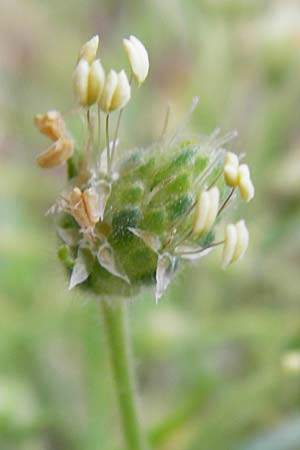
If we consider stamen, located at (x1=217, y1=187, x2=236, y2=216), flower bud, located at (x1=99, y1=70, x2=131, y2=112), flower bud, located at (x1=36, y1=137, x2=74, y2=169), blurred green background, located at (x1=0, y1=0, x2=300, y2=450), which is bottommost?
stamen, located at (x1=217, y1=187, x2=236, y2=216)

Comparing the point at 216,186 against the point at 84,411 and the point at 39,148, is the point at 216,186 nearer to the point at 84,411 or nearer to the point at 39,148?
the point at 84,411

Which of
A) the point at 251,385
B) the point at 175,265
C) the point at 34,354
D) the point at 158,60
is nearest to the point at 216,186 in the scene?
the point at 175,265

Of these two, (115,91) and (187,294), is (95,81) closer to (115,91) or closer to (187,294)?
(115,91)

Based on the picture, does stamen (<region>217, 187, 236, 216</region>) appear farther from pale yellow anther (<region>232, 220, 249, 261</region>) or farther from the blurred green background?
the blurred green background

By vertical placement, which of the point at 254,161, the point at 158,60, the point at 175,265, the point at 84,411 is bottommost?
the point at 175,265

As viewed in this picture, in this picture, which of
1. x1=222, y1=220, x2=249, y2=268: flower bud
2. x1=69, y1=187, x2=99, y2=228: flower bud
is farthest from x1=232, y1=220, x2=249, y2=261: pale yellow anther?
x1=69, y1=187, x2=99, y2=228: flower bud
